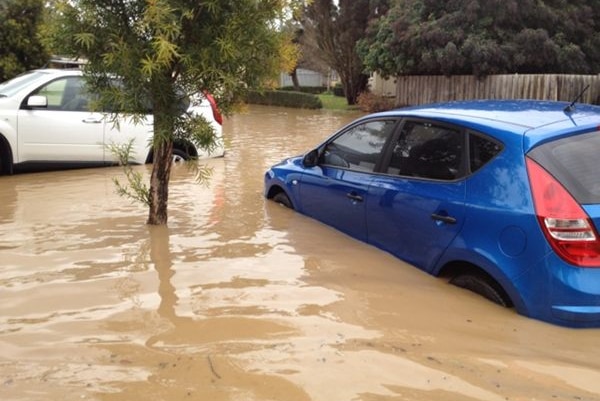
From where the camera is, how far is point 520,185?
3.91 m

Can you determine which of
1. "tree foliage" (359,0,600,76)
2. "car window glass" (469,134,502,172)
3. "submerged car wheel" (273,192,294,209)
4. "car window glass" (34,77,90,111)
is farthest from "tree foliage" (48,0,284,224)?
"tree foliage" (359,0,600,76)

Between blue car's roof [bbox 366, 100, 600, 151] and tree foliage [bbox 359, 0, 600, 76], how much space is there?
16245 mm

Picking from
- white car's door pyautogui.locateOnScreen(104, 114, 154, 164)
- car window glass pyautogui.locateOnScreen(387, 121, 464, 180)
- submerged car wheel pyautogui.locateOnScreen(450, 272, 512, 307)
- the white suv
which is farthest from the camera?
white car's door pyautogui.locateOnScreen(104, 114, 154, 164)

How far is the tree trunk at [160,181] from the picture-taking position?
18.6ft

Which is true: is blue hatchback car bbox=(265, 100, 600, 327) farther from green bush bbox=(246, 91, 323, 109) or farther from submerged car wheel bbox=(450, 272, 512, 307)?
green bush bbox=(246, 91, 323, 109)

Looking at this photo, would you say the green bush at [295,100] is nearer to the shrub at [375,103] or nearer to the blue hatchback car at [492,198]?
the shrub at [375,103]

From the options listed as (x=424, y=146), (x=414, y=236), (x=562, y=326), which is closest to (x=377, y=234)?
(x=414, y=236)

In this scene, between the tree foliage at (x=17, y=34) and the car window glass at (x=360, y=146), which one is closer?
the car window glass at (x=360, y=146)

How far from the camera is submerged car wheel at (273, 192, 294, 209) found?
686cm

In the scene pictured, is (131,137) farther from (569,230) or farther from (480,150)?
(569,230)

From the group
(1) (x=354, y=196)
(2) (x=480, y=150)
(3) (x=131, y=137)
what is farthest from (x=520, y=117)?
(3) (x=131, y=137)

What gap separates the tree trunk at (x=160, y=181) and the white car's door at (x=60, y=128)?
3.89 m

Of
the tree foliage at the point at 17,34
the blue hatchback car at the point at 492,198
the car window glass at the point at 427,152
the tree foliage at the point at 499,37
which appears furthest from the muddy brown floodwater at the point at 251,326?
the tree foliage at the point at 499,37

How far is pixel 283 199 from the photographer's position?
23.0ft
